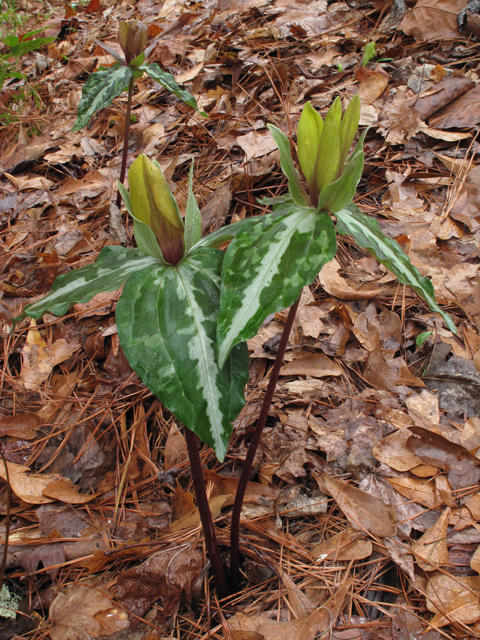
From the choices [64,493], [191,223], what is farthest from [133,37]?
[64,493]

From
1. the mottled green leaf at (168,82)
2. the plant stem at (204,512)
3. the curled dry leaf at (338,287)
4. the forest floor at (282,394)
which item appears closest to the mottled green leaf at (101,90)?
the mottled green leaf at (168,82)

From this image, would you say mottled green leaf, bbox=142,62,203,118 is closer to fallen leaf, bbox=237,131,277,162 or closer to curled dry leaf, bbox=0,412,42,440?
fallen leaf, bbox=237,131,277,162

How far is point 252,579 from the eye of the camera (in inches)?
54.5

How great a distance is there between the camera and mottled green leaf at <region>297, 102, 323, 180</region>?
953mm

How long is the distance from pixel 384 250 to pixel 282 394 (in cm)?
93

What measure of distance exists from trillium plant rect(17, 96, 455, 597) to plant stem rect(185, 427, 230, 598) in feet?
0.09

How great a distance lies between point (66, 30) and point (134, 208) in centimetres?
488

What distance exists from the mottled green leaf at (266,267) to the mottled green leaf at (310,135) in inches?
5.2

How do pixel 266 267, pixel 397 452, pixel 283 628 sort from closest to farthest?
pixel 266 267 < pixel 283 628 < pixel 397 452

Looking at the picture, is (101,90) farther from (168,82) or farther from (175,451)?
(175,451)

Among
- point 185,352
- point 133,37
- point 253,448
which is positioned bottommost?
point 253,448

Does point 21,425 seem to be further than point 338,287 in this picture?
No

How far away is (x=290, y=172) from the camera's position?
94 centimetres

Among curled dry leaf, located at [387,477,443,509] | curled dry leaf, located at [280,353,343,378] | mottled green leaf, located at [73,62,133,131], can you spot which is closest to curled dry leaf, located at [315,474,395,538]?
curled dry leaf, located at [387,477,443,509]
